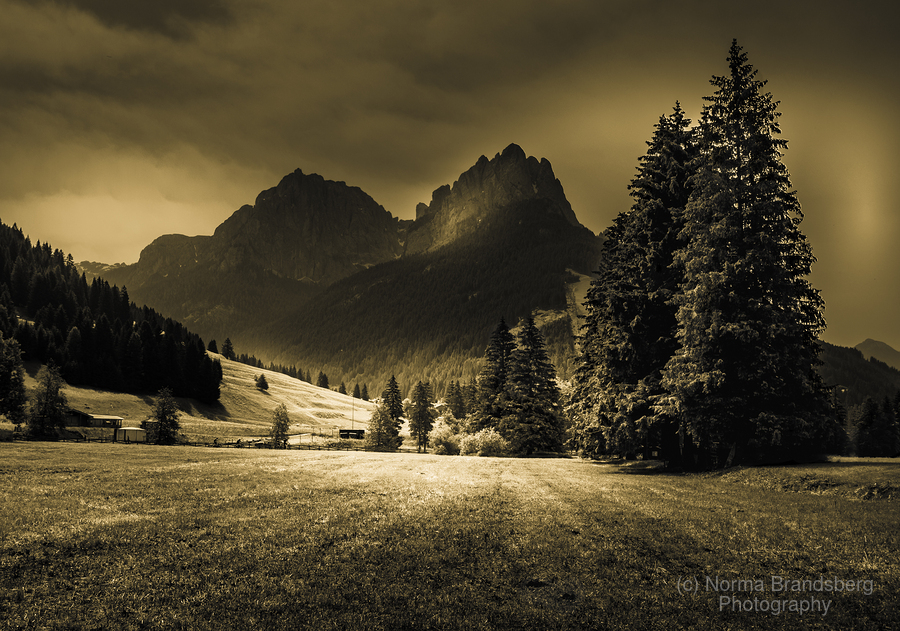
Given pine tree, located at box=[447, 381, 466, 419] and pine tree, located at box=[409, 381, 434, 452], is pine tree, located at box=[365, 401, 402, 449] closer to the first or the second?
pine tree, located at box=[409, 381, 434, 452]

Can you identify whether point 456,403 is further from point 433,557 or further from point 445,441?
point 433,557

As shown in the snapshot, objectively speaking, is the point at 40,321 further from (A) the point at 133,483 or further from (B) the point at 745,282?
(B) the point at 745,282

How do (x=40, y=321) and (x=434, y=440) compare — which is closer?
(x=434, y=440)

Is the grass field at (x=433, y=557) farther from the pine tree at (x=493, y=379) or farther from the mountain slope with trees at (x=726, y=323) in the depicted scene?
the pine tree at (x=493, y=379)

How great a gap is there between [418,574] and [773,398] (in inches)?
883

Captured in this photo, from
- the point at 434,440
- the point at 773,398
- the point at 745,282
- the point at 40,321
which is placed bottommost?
the point at 434,440

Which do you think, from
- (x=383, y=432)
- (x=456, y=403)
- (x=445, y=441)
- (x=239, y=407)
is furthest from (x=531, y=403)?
(x=239, y=407)

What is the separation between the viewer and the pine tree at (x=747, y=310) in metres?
23.1

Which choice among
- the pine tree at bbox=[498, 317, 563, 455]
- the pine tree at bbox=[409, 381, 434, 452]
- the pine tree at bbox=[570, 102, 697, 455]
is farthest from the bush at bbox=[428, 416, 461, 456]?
the pine tree at bbox=[570, 102, 697, 455]

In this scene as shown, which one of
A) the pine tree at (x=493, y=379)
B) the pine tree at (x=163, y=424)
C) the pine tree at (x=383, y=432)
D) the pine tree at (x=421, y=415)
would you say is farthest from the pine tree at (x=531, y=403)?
the pine tree at (x=163, y=424)

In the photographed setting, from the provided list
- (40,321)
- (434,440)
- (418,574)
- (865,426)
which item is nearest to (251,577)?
(418,574)

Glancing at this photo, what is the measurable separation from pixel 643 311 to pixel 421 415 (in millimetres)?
64906

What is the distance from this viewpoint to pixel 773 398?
2378cm

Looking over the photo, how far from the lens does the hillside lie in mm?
94312
